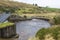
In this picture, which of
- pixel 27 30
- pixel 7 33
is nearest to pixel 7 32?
pixel 7 33

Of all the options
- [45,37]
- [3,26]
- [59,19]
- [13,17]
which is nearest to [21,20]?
[13,17]

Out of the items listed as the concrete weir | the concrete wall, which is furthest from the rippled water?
the concrete wall

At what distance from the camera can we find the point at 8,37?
45000 millimetres

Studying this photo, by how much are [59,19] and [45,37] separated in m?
28.2

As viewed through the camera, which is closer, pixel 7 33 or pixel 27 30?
pixel 7 33

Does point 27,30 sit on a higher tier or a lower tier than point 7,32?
lower

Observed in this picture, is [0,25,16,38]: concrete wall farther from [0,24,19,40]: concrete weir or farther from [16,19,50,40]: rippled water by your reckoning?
[16,19,50,40]: rippled water

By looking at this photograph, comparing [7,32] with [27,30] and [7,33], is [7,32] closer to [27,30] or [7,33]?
[7,33]

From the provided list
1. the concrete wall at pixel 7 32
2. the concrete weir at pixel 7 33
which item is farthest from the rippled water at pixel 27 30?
the concrete wall at pixel 7 32

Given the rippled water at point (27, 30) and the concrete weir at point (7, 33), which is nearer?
the concrete weir at point (7, 33)

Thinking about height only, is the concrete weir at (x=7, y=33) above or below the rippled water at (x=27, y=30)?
above

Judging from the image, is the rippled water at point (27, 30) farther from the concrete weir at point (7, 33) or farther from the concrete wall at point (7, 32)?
the concrete wall at point (7, 32)

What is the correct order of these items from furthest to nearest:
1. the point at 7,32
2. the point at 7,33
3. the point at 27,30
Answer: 1. the point at 27,30
2. the point at 7,33
3. the point at 7,32

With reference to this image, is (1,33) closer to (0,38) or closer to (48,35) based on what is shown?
(0,38)
